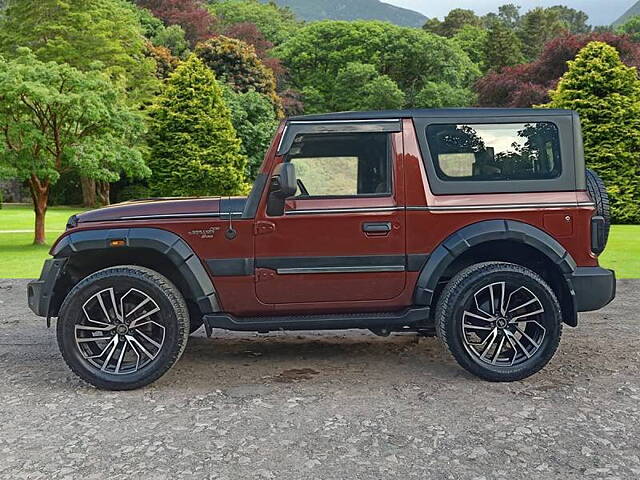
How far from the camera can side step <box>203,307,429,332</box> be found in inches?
169

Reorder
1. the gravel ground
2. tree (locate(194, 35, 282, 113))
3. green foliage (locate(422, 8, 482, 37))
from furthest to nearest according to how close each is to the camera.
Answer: green foliage (locate(422, 8, 482, 37)) → tree (locate(194, 35, 282, 113)) → the gravel ground

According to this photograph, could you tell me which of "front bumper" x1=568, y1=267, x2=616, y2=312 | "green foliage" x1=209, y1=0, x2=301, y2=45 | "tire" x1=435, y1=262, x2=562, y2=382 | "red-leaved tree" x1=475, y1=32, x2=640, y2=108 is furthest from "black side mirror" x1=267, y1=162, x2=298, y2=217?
"green foliage" x1=209, y1=0, x2=301, y2=45

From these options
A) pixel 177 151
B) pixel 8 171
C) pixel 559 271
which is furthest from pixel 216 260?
pixel 177 151

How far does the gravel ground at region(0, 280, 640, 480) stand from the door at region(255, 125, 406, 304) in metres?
0.70

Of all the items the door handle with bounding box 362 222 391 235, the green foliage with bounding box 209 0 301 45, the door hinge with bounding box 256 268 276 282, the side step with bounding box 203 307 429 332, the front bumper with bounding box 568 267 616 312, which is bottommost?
the side step with bounding box 203 307 429 332

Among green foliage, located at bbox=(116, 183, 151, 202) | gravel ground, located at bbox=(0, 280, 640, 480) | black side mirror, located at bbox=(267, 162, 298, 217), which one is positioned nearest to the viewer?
gravel ground, located at bbox=(0, 280, 640, 480)

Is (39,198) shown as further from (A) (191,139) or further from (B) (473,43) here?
(B) (473,43)

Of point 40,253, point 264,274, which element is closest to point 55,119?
point 40,253

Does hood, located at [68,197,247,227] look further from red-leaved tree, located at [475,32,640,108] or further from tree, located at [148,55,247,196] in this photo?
red-leaved tree, located at [475,32,640,108]

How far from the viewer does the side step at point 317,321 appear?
4.29 meters

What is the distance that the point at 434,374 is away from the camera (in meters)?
4.51

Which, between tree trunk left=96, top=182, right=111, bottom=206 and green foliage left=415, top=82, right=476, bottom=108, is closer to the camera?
tree trunk left=96, top=182, right=111, bottom=206

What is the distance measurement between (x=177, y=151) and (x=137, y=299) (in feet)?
83.3

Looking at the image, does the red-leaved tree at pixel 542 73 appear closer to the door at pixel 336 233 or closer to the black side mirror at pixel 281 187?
the door at pixel 336 233
